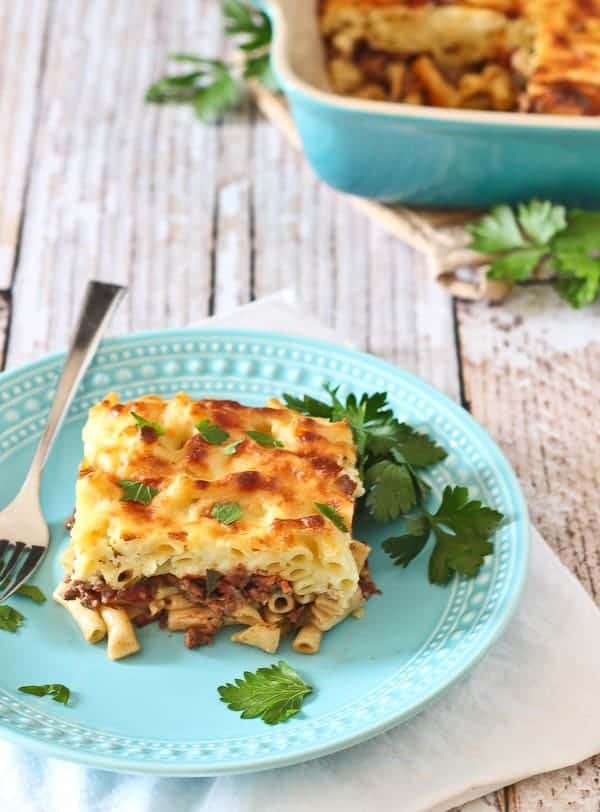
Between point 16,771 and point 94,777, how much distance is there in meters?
0.15

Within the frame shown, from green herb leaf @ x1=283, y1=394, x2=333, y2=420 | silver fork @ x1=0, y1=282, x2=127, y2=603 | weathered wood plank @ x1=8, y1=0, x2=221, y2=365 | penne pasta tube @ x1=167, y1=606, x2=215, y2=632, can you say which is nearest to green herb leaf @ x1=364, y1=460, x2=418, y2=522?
green herb leaf @ x1=283, y1=394, x2=333, y2=420

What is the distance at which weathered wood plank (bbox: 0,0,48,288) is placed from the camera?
4238mm

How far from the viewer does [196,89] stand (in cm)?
479

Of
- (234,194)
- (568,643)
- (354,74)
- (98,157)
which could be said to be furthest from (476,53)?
(568,643)

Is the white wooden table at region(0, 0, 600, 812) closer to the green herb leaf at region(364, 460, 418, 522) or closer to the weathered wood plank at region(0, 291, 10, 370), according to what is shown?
the weathered wood plank at region(0, 291, 10, 370)

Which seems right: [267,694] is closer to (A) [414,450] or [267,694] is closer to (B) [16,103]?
(A) [414,450]

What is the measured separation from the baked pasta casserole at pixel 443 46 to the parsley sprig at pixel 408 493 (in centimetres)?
168

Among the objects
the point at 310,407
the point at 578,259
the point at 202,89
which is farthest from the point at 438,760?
the point at 202,89

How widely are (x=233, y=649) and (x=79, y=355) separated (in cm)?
90

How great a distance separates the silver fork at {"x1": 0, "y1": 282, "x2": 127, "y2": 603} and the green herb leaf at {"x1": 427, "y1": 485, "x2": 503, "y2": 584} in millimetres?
824

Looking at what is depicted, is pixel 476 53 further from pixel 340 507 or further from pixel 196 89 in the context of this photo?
pixel 340 507

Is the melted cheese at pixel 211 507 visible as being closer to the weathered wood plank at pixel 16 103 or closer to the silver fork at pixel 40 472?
the silver fork at pixel 40 472

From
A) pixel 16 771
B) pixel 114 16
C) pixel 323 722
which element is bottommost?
pixel 16 771

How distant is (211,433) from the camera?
9.09 ft
